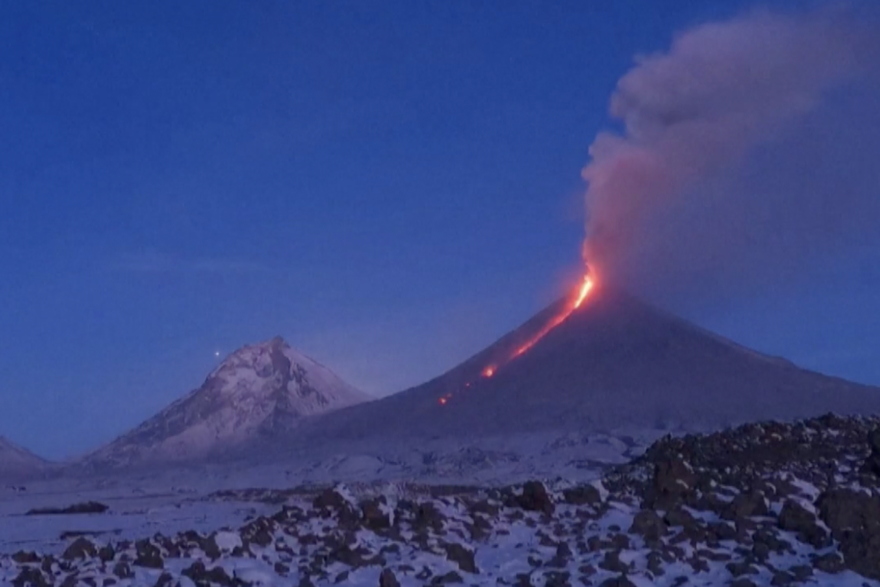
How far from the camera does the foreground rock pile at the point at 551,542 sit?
31.5ft

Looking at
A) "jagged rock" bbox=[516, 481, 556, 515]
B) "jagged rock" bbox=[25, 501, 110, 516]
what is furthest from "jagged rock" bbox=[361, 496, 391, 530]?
"jagged rock" bbox=[25, 501, 110, 516]

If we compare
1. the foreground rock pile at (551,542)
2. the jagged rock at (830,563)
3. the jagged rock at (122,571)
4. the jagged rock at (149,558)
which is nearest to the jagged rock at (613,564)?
the foreground rock pile at (551,542)

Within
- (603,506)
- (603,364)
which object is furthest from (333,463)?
(603,506)

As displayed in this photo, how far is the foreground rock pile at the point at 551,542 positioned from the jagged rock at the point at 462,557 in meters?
0.01

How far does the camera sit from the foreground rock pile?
9.60 meters

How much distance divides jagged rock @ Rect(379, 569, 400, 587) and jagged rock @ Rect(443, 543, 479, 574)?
77 cm

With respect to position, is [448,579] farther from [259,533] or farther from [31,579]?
[31,579]

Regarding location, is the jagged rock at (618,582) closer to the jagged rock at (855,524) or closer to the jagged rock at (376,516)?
the jagged rock at (855,524)

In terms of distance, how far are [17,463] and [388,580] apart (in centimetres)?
6489

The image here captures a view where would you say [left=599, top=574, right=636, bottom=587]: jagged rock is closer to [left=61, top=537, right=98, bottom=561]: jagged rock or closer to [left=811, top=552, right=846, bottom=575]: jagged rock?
[left=811, top=552, right=846, bottom=575]: jagged rock

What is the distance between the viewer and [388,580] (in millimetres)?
9211

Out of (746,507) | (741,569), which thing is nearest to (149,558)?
(741,569)

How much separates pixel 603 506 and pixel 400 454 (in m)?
29.1

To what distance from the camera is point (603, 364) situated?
48125mm
